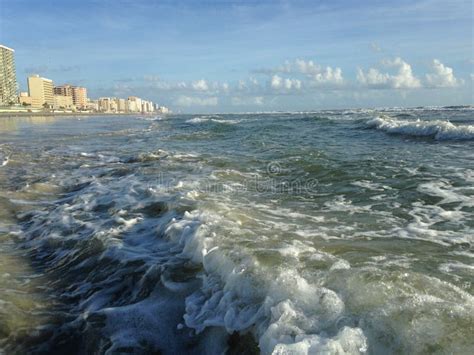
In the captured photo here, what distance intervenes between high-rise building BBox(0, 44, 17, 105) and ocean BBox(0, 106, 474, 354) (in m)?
149

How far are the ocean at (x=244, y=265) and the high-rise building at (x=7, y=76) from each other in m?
149

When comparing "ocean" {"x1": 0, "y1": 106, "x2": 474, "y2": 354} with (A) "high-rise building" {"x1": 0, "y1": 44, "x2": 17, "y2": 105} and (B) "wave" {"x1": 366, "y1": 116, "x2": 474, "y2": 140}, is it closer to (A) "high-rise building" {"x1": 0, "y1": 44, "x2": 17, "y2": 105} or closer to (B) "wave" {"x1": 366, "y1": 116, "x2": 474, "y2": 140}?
(B) "wave" {"x1": 366, "y1": 116, "x2": 474, "y2": 140}

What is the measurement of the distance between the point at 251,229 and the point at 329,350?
268cm

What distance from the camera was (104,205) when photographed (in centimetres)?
725

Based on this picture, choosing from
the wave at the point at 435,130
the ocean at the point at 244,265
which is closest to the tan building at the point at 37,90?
the wave at the point at 435,130

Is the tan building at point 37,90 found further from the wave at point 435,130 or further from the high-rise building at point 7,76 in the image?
the wave at point 435,130

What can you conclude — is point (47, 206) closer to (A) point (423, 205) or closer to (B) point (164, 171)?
(B) point (164, 171)

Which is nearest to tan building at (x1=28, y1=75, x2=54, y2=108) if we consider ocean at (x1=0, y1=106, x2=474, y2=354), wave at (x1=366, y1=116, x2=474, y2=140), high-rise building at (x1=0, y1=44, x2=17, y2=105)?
high-rise building at (x1=0, y1=44, x2=17, y2=105)

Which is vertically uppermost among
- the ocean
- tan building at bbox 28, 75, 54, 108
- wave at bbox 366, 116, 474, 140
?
tan building at bbox 28, 75, 54, 108

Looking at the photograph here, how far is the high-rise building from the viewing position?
5425 inches

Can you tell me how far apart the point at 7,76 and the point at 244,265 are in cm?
16424

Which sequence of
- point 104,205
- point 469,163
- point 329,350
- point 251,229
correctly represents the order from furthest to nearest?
point 469,163
point 104,205
point 251,229
point 329,350

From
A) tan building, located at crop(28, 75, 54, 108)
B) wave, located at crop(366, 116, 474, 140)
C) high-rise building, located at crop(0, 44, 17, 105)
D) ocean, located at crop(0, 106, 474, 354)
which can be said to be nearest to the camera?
ocean, located at crop(0, 106, 474, 354)

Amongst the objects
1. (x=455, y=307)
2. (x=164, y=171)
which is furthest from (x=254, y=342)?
(x=164, y=171)
